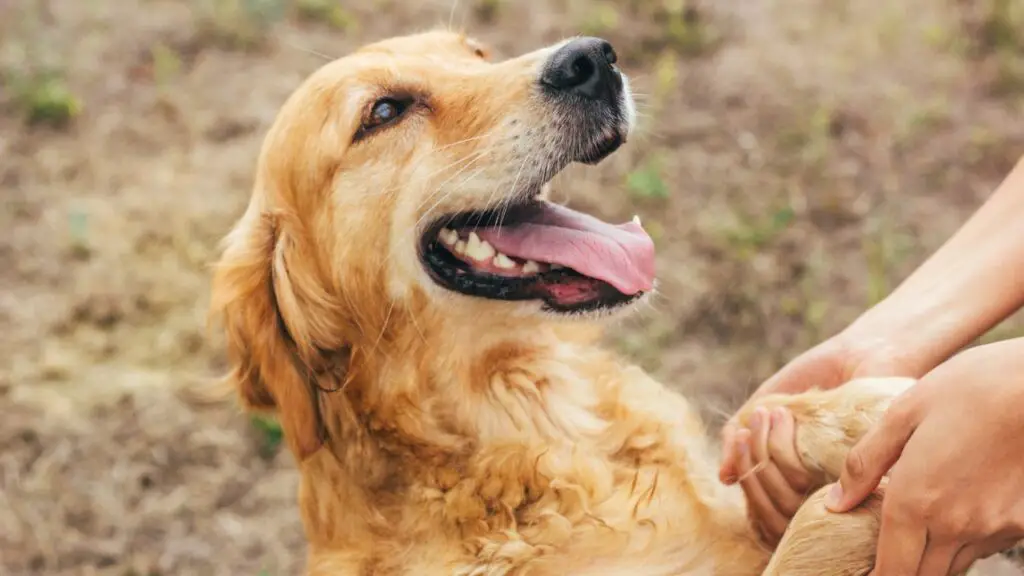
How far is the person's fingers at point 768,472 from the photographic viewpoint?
198 centimetres

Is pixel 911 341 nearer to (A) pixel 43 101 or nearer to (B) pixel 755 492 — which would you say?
(B) pixel 755 492

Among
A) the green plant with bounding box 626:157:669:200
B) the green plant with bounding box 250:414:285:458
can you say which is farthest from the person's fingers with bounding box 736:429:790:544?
the green plant with bounding box 626:157:669:200

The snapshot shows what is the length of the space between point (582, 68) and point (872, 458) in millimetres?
1152

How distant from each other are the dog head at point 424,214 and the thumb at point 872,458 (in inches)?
27.2

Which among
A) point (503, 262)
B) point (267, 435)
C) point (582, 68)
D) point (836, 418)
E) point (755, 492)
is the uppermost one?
point (582, 68)

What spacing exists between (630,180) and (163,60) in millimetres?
2871

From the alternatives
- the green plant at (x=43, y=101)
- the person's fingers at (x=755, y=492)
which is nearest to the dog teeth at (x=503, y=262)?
the person's fingers at (x=755, y=492)

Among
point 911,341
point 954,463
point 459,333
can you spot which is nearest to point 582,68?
point 459,333

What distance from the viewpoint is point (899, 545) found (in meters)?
1.58

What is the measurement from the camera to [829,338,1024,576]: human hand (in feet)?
4.89

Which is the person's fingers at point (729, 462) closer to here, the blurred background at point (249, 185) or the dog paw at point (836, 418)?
the dog paw at point (836, 418)

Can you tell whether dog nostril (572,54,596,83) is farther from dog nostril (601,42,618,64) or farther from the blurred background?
the blurred background

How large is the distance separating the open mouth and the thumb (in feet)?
2.27

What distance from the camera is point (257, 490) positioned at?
11.5ft
